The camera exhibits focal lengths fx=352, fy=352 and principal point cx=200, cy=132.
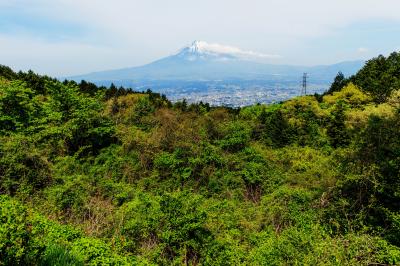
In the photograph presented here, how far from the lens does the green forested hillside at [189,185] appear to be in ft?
29.2

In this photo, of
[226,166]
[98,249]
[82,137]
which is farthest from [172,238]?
[82,137]

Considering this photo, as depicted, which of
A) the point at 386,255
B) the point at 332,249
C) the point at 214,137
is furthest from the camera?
the point at 214,137

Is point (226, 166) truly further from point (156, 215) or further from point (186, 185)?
point (156, 215)

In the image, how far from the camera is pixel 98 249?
27.5ft

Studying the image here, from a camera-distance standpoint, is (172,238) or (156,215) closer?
(172,238)

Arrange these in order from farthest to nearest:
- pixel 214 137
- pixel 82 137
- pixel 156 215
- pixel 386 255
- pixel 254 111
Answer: pixel 254 111 < pixel 214 137 < pixel 82 137 < pixel 156 215 < pixel 386 255

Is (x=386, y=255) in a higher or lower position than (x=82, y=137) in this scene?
lower

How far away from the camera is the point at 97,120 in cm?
2098

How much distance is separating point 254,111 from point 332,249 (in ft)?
83.1

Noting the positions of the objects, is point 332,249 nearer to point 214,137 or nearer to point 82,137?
point 214,137

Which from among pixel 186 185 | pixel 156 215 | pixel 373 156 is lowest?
pixel 186 185

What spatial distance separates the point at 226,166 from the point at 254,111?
14.9 meters

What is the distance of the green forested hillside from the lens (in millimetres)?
8891

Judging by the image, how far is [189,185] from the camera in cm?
1828
